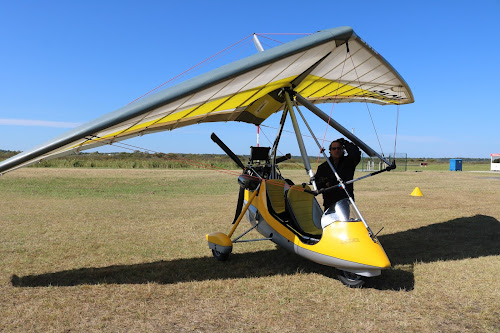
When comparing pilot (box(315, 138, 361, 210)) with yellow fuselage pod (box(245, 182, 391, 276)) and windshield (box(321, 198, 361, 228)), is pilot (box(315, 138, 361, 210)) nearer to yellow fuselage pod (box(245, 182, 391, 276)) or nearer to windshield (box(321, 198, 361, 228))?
windshield (box(321, 198, 361, 228))

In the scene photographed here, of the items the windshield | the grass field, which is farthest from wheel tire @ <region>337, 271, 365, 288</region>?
the windshield

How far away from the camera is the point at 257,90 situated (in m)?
5.99

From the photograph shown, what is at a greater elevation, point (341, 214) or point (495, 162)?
point (495, 162)

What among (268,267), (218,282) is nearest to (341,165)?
(268,267)

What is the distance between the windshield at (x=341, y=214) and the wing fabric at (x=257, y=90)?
205 centimetres

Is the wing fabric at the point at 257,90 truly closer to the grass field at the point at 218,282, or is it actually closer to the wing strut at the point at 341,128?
the wing strut at the point at 341,128

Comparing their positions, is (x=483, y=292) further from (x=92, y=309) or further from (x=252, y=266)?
(x=92, y=309)

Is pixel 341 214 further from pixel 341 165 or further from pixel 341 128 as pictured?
pixel 341 128

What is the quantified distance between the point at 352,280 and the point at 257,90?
3.22 metres

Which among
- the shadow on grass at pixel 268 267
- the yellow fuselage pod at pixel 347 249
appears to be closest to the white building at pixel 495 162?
the shadow on grass at pixel 268 267

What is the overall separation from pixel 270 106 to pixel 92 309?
4.56 m

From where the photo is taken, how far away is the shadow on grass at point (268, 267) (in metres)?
5.05

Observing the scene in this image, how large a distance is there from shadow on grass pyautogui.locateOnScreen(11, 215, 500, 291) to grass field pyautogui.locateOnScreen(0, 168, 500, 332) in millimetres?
17

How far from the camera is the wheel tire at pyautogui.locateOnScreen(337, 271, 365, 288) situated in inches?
185
